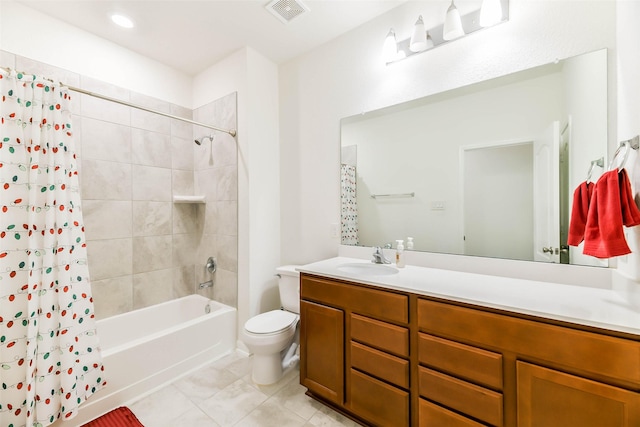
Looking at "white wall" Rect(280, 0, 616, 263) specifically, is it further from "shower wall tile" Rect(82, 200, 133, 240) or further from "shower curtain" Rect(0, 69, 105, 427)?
"shower curtain" Rect(0, 69, 105, 427)

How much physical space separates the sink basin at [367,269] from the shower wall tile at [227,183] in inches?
49.4

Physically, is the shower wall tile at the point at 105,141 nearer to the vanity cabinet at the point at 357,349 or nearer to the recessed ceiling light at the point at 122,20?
the recessed ceiling light at the point at 122,20

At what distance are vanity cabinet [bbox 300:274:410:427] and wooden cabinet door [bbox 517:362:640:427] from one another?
1.52 feet

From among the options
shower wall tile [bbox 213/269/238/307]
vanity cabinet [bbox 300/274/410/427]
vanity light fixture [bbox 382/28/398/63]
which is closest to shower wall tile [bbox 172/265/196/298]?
shower wall tile [bbox 213/269/238/307]

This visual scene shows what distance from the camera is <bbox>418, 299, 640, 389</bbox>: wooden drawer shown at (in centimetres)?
84

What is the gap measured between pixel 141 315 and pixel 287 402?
1.63 meters

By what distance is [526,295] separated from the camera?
44.8 inches

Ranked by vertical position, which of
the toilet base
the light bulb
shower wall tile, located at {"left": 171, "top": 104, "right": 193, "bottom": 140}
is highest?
the light bulb

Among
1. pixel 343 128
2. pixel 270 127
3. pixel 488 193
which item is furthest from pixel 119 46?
pixel 488 193

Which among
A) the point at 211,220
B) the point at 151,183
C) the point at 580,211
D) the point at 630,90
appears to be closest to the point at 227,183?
the point at 211,220

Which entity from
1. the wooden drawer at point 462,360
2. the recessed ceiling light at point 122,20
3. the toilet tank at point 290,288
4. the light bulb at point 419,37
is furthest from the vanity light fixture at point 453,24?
the recessed ceiling light at point 122,20

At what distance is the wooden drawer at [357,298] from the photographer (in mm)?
1303

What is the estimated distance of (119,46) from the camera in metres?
2.29

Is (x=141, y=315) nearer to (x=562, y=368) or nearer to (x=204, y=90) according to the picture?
(x=204, y=90)
